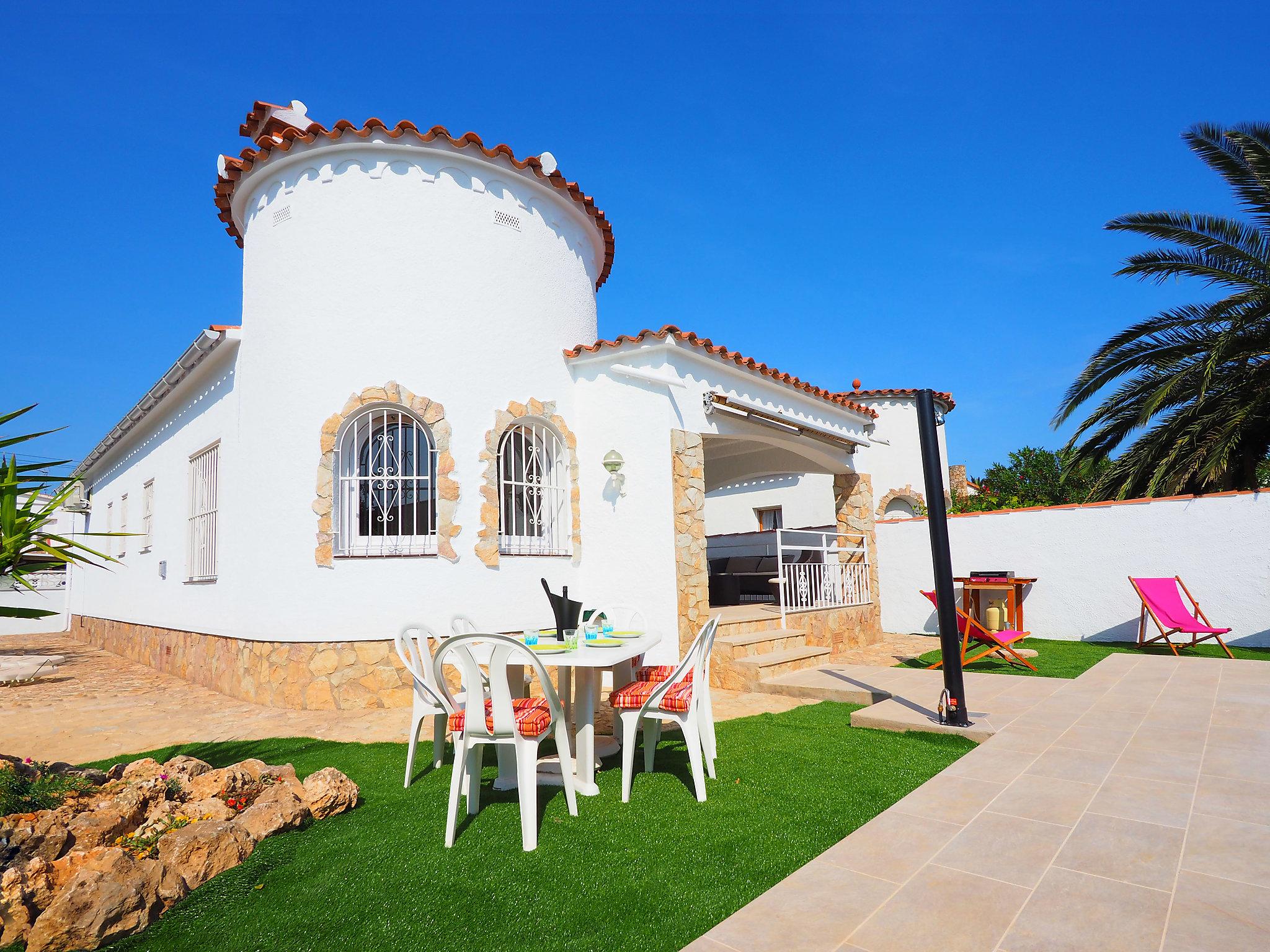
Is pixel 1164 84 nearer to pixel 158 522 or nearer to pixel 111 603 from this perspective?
pixel 158 522

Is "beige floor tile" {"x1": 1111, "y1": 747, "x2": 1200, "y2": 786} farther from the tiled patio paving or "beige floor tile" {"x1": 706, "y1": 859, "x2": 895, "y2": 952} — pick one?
"beige floor tile" {"x1": 706, "y1": 859, "x2": 895, "y2": 952}

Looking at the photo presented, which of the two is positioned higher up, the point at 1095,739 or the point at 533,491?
the point at 533,491

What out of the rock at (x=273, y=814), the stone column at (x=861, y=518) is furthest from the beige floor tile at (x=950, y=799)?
the stone column at (x=861, y=518)

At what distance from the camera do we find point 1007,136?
9.99 m

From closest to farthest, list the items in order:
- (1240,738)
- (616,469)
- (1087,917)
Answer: (1087,917), (1240,738), (616,469)

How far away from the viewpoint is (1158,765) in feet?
13.1

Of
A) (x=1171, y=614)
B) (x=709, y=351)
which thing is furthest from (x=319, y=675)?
(x=1171, y=614)

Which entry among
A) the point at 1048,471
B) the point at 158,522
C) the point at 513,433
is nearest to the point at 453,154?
the point at 513,433

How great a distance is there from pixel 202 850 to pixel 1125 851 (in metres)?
4.02

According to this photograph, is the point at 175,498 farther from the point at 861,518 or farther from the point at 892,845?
the point at 861,518

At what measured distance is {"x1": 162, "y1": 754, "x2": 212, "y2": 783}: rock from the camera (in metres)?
3.73

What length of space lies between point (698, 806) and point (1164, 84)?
1102 centimetres

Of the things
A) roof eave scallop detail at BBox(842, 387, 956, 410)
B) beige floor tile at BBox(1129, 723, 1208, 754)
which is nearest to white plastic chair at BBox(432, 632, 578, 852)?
beige floor tile at BBox(1129, 723, 1208, 754)

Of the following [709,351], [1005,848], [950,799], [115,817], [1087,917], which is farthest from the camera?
[709,351]
